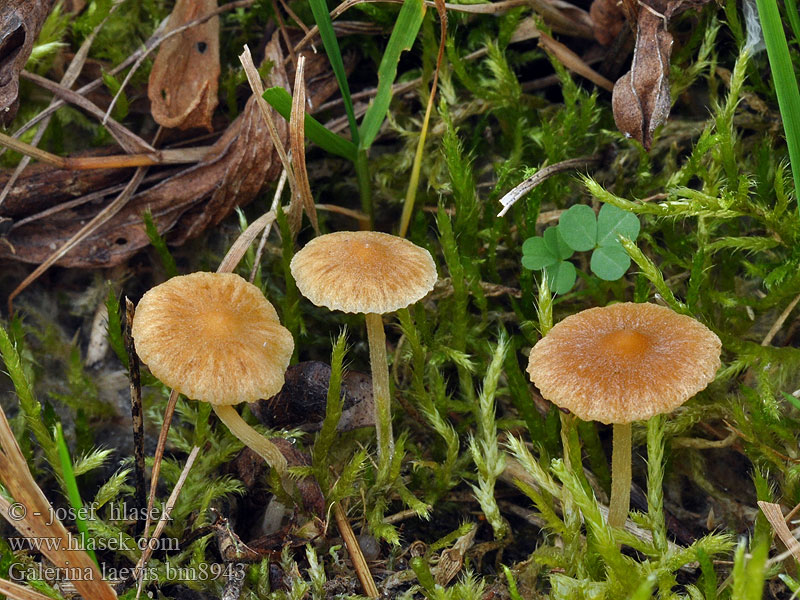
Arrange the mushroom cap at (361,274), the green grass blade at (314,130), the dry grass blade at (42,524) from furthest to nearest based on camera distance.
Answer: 1. the green grass blade at (314,130)
2. the mushroom cap at (361,274)
3. the dry grass blade at (42,524)

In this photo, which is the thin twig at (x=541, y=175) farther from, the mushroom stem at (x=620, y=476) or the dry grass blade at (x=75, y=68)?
the dry grass blade at (x=75, y=68)

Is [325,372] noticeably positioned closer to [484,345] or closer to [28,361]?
[484,345]

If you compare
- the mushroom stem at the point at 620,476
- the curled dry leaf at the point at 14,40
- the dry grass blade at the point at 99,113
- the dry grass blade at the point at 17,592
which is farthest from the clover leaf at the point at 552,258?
the curled dry leaf at the point at 14,40

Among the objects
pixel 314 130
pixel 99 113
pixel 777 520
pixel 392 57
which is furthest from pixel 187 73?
pixel 777 520

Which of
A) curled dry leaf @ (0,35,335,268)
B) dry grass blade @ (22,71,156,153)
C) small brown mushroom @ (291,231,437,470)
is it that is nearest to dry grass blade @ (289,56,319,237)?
curled dry leaf @ (0,35,335,268)

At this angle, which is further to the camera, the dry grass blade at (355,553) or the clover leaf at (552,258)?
the clover leaf at (552,258)

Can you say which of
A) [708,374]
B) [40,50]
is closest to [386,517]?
[708,374]
